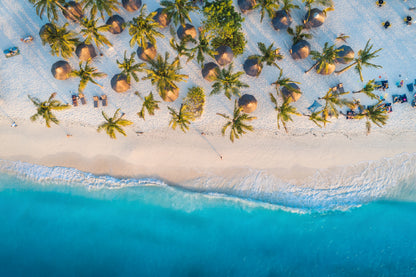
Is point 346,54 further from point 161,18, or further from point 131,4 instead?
point 131,4

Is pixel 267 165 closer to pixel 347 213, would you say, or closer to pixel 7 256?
pixel 347 213

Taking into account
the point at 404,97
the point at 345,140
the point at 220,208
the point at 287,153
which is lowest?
the point at 220,208

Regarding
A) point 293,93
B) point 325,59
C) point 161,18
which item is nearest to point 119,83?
point 161,18

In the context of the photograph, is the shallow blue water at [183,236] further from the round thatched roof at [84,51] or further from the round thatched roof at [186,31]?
the round thatched roof at [186,31]

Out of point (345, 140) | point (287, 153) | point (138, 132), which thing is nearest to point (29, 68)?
point (138, 132)

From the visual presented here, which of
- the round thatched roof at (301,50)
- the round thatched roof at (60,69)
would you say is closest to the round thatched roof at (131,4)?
the round thatched roof at (60,69)
